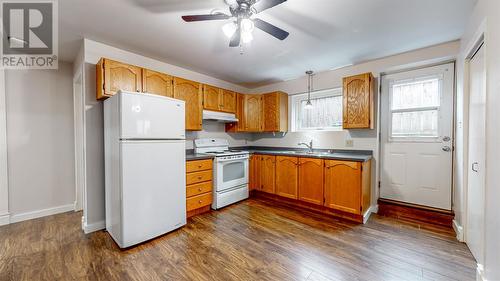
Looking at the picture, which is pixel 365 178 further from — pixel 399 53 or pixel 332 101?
pixel 399 53

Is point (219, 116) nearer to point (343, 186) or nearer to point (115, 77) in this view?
point (115, 77)

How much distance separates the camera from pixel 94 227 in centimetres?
251

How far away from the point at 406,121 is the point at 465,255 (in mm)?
1782

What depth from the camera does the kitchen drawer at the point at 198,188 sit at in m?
2.91

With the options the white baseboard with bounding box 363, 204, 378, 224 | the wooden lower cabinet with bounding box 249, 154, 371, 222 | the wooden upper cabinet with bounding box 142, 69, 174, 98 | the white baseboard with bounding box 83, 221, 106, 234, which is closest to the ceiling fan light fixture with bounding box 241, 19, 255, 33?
the wooden upper cabinet with bounding box 142, 69, 174, 98

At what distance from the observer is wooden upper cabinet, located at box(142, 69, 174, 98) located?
2708 mm

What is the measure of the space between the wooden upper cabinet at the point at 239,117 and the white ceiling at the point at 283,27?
3.53 ft

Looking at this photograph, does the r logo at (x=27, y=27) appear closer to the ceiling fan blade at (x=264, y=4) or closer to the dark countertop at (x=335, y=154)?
the ceiling fan blade at (x=264, y=4)

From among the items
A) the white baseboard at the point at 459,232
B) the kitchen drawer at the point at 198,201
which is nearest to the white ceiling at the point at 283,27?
the kitchen drawer at the point at 198,201

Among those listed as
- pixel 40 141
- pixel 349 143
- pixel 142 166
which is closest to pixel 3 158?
pixel 40 141

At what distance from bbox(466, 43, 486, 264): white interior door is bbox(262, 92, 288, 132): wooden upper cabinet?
2.58 meters

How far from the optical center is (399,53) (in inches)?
111

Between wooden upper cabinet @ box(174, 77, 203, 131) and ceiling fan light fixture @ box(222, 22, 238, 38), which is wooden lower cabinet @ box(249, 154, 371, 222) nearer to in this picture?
wooden upper cabinet @ box(174, 77, 203, 131)

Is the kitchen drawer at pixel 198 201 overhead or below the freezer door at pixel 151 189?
below
